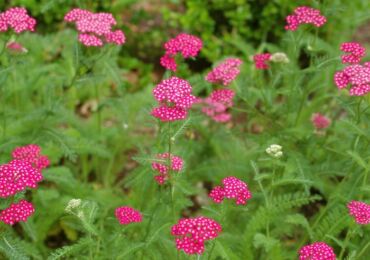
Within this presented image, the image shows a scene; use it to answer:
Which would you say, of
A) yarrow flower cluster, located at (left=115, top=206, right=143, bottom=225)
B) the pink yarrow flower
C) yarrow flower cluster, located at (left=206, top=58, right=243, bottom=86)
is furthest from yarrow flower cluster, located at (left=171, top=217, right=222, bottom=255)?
yarrow flower cluster, located at (left=206, top=58, right=243, bottom=86)

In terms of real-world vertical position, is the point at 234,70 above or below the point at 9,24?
below

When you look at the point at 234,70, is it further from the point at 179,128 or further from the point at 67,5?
the point at 67,5

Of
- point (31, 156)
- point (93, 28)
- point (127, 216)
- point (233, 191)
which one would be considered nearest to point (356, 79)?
point (233, 191)

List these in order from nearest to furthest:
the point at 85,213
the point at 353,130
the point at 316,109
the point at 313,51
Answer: the point at 85,213 → the point at 353,130 → the point at 313,51 → the point at 316,109

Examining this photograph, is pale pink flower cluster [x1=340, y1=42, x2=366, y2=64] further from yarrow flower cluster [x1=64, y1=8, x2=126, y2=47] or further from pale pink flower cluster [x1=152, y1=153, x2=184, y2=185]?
yarrow flower cluster [x1=64, y1=8, x2=126, y2=47]

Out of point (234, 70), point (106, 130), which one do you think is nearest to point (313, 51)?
point (234, 70)

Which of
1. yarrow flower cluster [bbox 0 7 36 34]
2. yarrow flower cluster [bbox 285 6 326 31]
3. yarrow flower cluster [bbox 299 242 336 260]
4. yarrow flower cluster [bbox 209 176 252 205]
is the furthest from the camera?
yarrow flower cluster [bbox 285 6 326 31]

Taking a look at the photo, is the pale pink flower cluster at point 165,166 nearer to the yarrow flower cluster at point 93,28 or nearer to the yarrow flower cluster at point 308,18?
the yarrow flower cluster at point 93,28
